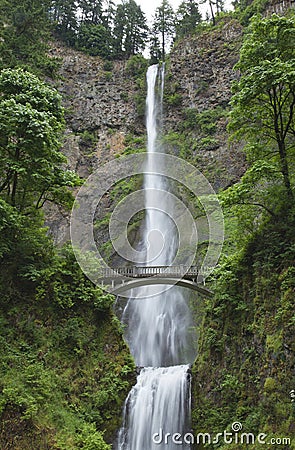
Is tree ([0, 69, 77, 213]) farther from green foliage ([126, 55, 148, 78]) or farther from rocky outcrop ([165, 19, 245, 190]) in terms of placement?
green foliage ([126, 55, 148, 78])

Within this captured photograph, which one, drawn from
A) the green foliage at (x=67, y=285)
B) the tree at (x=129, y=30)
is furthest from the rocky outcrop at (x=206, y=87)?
the green foliage at (x=67, y=285)

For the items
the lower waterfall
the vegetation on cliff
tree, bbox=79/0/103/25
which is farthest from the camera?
tree, bbox=79/0/103/25

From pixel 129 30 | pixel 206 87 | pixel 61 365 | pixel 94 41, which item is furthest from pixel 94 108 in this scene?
pixel 61 365

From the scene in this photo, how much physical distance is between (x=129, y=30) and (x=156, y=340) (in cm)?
3065

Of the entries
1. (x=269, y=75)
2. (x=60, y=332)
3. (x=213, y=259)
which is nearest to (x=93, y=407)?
(x=60, y=332)

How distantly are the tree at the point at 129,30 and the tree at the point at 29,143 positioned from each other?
1063 inches

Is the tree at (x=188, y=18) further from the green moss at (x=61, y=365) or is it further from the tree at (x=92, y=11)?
the green moss at (x=61, y=365)

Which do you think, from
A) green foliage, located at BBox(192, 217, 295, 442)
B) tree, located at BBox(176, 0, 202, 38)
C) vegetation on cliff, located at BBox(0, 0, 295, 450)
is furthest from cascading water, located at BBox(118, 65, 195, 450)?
tree, located at BBox(176, 0, 202, 38)

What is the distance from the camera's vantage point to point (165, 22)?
1500 inches

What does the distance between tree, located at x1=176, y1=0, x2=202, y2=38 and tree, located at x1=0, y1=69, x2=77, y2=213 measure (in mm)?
25986

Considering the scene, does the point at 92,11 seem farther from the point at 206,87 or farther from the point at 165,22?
the point at 206,87

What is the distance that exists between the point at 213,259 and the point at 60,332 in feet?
24.4

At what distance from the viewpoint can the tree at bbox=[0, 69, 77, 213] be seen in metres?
10.7

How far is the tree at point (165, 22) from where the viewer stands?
3772 cm
